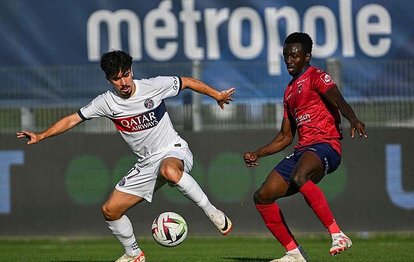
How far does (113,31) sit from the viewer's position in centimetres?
2112

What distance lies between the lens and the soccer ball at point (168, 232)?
11938 millimetres

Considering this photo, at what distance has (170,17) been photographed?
20953 mm

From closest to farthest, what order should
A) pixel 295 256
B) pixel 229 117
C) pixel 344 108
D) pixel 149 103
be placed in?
pixel 344 108 → pixel 295 256 → pixel 149 103 → pixel 229 117

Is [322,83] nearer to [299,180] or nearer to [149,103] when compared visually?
[299,180]

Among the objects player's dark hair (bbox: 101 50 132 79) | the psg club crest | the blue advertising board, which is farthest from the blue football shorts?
the blue advertising board

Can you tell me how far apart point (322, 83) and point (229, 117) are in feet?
24.8

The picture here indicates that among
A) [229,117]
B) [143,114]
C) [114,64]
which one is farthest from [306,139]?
[229,117]

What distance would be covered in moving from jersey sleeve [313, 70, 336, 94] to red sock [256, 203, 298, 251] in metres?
1.39

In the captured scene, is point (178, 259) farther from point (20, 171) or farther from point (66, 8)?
point (66, 8)

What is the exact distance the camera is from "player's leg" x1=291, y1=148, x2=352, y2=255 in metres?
11.1

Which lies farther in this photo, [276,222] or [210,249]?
[210,249]

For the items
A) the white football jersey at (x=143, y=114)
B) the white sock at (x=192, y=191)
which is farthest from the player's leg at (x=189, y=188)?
the white football jersey at (x=143, y=114)

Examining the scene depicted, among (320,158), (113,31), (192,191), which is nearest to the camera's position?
(320,158)

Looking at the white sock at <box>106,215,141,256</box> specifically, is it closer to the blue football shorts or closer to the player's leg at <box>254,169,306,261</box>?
the player's leg at <box>254,169,306,261</box>
